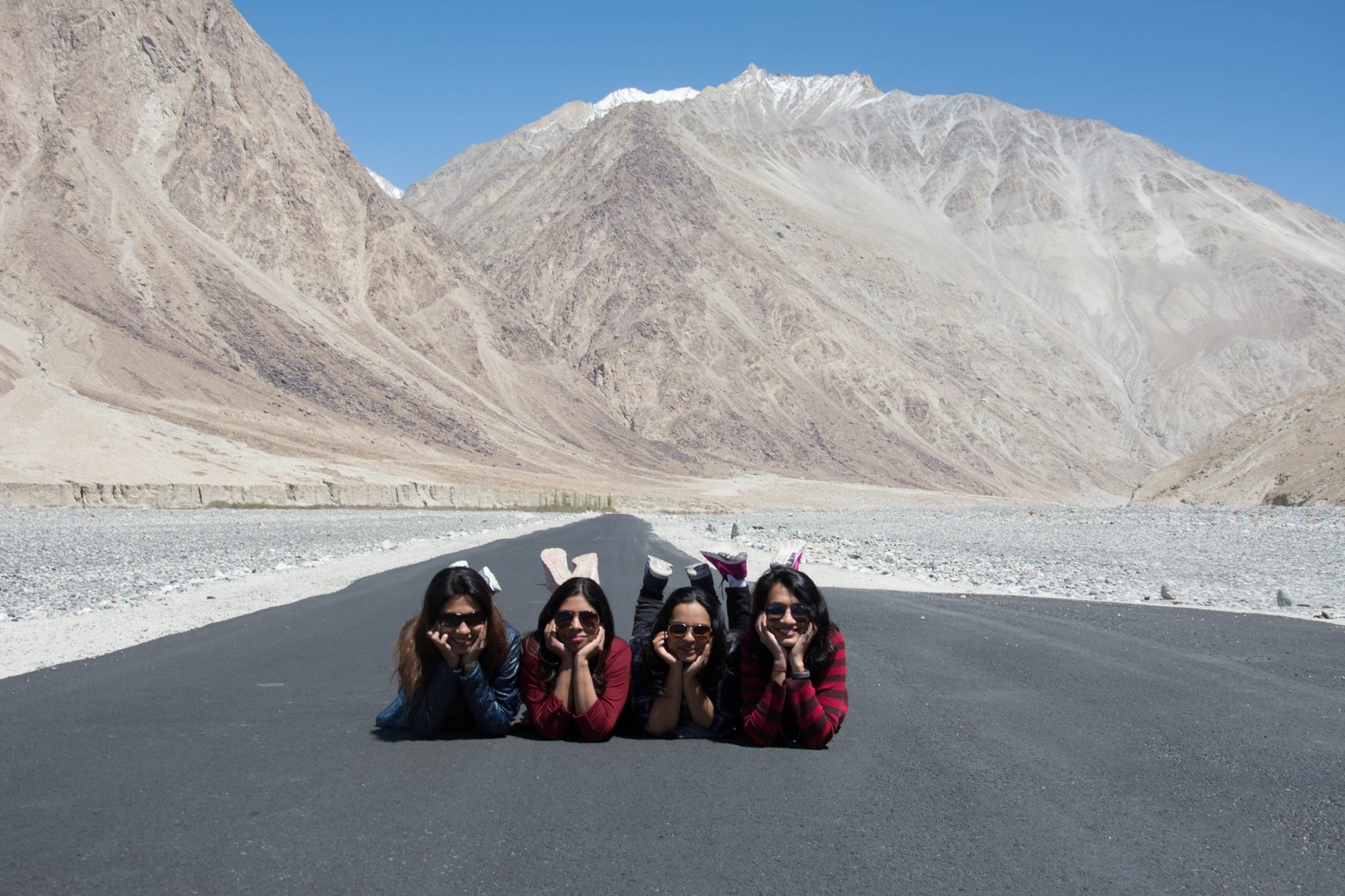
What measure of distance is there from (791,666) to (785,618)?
287mm

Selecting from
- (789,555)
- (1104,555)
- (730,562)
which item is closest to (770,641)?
(789,555)

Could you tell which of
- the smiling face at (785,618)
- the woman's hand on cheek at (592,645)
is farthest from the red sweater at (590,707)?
the smiling face at (785,618)

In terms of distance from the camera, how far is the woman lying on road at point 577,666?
18.1 feet

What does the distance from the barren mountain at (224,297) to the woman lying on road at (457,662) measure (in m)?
48.9

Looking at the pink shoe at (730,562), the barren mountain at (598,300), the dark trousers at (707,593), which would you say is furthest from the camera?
the barren mountain at (598,300)

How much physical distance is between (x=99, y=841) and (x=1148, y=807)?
4.37m

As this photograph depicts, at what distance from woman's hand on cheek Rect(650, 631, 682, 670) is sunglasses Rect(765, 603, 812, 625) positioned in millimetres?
620

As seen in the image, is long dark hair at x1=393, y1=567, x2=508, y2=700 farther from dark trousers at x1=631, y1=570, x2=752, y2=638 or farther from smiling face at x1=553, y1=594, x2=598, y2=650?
dark trousers at x1=631, y1=570, x2=752, y2=638

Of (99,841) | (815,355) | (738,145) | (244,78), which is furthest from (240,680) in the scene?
(738,145)

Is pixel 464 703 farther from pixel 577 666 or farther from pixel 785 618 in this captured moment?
pixel 785 618

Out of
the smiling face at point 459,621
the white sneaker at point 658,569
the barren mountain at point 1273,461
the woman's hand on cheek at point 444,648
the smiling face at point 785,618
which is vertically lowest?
the woman's hand on cheek at point 444,648

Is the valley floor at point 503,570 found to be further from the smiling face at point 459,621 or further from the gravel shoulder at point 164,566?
the smiling face at point 459,621

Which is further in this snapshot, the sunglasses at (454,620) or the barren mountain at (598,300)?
the barren mountain at (598,300)

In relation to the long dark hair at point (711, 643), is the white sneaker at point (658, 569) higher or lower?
higher
